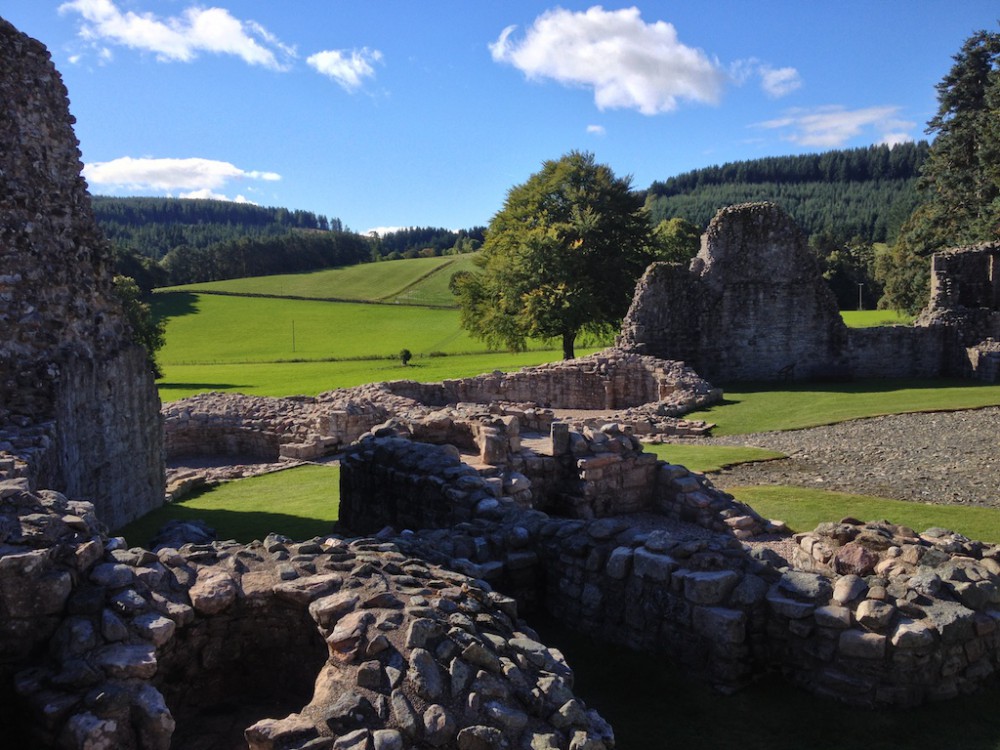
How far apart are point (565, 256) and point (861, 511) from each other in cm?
2385

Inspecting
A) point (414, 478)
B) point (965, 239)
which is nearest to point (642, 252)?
point (965, 239)

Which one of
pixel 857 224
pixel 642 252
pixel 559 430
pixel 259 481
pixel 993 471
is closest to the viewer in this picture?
pixel 559 430

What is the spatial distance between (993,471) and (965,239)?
29.6m

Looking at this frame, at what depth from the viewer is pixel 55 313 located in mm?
10758

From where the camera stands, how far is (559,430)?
11898mm

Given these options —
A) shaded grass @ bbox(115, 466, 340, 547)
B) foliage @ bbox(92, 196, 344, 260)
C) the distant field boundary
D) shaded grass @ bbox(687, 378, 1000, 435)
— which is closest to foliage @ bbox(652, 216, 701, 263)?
the distant field boundary

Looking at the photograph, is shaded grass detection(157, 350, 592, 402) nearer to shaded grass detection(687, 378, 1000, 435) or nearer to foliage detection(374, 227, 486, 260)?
shaded grass detection(687, 378, 1000, 435)

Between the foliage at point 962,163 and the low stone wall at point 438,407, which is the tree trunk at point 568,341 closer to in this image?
the low stone wall at point 438,407

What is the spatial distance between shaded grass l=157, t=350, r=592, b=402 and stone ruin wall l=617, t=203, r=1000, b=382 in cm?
1004

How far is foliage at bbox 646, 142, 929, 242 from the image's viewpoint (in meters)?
115

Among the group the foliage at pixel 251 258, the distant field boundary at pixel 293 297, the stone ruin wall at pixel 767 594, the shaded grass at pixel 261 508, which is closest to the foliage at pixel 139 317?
the shaded grass at pixel 261 508

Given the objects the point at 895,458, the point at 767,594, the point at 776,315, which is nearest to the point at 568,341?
the point at 776,315

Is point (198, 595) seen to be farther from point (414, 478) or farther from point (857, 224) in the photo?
point (857, 224)

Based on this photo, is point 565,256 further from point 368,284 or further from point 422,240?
point 422,240
